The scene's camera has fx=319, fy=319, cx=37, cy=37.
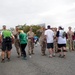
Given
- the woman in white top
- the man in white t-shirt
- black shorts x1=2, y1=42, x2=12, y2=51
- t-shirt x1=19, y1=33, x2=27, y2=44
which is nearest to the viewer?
black shorts x1=2, y1=42, x2=12, y2=51

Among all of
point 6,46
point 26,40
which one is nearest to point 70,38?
point 26,40

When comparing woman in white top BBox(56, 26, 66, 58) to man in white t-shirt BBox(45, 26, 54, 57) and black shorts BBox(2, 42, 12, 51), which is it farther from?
black shorts BBox(2, 42, 12, 51)

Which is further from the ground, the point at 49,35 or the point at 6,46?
the point at 49,35

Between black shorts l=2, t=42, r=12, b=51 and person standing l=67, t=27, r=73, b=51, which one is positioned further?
person standing l=67, t=27, r=73, b=51

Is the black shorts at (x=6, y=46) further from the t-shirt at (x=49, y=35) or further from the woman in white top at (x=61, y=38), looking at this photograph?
the woman in white top at (x=61, y=38)

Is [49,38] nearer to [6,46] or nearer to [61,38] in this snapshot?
[61,38]

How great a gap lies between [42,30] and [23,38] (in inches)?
82.0

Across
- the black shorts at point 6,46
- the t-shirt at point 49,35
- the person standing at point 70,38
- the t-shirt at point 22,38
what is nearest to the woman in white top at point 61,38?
the t-shirt at point 49,35

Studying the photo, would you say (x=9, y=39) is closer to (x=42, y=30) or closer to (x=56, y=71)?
(x=42, y=30)

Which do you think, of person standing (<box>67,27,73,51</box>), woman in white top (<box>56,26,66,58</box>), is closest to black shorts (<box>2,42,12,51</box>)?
woman in white top (<box>56,26,66,58</box>)

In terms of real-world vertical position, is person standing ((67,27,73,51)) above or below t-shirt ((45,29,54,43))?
below

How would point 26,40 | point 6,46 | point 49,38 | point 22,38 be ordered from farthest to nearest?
point 49,38, point 26,40, point 22,38, point 6,46

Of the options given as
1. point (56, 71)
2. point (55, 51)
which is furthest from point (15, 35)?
point (56, 71)

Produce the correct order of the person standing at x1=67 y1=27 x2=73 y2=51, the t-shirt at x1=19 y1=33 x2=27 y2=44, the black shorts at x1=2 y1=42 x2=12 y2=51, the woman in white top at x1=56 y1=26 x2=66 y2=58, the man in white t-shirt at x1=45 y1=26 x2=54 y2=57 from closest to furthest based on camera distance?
1. the black shorts at x1=2 y1=42 x2=12 y2=51
2. the t-shirt at x1=19 y1=33 x2=27 y2=44
3. the man in white t-shirt at x1=45 y1=26 x2=54 y2=57
4. the woman in white top at x1=56 y1=26 x2=66 y2=58
5. the person standing at x1=67 y1=27 x2=73 y2=51
